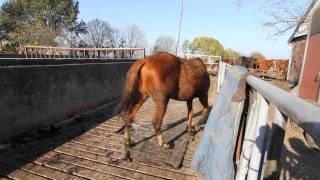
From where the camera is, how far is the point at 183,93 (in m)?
5.76

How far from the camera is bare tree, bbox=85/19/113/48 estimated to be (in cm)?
6164

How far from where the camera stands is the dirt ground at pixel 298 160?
16.7ft

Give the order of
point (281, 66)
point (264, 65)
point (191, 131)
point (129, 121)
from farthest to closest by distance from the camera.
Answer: point (264, 65) < point (281, 66) < point (191, 131) < point (129, 121)

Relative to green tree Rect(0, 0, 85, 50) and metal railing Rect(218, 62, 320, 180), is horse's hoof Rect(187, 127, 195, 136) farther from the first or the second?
green tree Rect(0, 0, 85, 50)

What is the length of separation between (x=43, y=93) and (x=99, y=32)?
196 ft

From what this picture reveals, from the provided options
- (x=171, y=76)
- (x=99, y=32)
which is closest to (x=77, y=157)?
(x=171, y=76)

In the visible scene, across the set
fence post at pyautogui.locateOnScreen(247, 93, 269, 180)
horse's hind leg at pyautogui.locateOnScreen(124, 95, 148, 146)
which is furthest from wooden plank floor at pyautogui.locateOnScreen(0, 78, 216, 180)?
fence post at pyautogui.locateOnScreen(247, 93, 269, 180)

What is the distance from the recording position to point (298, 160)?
5836mm

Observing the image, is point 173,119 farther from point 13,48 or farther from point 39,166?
point 13,48

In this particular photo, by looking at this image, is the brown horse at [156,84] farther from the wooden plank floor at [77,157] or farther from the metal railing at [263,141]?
the metal railing at [263,141]

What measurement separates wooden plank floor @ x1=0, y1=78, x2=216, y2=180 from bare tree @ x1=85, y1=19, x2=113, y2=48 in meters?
57.5

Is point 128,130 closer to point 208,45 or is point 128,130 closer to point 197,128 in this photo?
point 197,128

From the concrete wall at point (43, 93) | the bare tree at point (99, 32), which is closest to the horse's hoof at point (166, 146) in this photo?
the concrete wall at point (43, 93)

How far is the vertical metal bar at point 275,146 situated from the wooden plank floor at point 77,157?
2.60 meters
